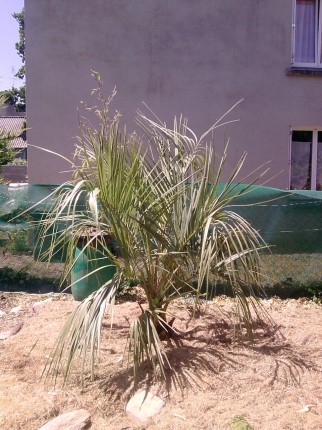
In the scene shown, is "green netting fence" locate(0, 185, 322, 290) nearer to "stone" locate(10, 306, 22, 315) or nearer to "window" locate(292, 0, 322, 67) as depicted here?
"stone" locate(10, 306, 22, 315)

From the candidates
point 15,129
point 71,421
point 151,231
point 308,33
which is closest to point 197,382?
point 71,421

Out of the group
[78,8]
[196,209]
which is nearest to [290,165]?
[78,8]

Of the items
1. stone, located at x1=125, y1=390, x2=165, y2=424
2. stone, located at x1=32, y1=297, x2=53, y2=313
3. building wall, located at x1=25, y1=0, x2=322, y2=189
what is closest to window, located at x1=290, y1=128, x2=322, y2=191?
building wall, located at x1=25, y1=0, x2=322, y2=189

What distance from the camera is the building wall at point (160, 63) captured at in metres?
9.84

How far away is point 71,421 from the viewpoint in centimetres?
350

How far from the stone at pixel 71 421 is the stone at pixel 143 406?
291 millimetres

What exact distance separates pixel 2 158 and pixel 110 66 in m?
3.08

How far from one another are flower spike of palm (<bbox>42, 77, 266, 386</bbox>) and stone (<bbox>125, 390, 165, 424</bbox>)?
20 cm

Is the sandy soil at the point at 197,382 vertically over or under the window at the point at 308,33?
under

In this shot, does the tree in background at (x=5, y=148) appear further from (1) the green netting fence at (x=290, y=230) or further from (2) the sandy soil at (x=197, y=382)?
(2) the sandy soil at (x=197, y=382)

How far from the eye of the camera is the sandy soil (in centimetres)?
355

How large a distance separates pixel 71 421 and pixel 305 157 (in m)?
8.35

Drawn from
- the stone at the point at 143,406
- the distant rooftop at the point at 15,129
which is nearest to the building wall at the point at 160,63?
the distant rooftop at the point at 15,129

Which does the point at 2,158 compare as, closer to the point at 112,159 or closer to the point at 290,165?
the point at 112,159
